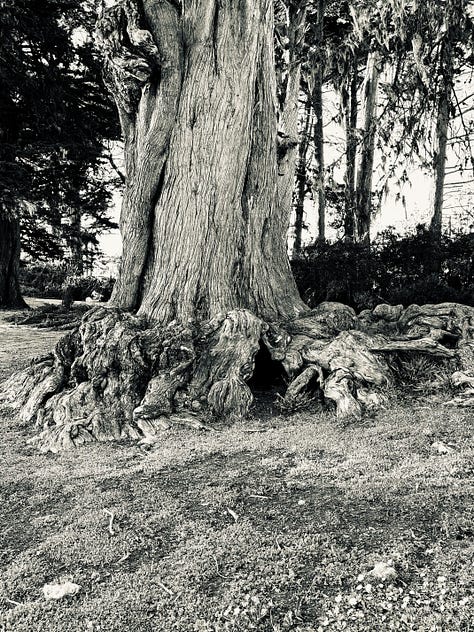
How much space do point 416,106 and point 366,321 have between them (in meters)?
3.79

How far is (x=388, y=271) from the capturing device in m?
10.0

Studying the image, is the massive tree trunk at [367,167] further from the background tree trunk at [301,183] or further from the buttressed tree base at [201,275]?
the buttressed tree base at [201,275]

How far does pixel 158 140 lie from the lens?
5.96 meters

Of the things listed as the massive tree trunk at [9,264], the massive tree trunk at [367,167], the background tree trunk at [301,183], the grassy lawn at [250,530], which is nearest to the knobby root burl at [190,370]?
the grassy lawn at [250,530]

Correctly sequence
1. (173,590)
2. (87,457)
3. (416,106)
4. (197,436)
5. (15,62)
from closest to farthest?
(173,590), (87,457), (197,436), (416,106), (15,62)

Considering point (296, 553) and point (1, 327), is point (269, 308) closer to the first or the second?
point (296, 553)

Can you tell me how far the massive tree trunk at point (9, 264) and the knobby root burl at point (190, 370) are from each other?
10061 millimetres

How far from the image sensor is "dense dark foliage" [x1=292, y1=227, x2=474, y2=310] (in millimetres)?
9289

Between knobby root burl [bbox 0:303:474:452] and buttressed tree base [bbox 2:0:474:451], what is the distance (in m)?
0.01

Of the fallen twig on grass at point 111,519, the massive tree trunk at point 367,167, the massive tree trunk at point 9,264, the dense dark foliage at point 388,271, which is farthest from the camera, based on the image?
the massive tree trunk at point 9,264

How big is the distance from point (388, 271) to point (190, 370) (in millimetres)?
5875

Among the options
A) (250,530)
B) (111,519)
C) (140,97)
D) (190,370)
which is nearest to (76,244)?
(140,97)

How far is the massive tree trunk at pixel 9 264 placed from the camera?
15172 millimetres

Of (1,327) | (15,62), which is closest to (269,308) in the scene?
(1,327)
